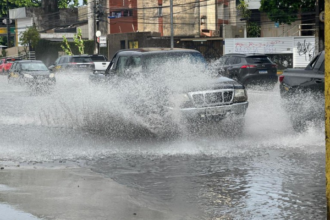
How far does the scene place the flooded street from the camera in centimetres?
660

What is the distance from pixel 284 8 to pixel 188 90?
3541 cm

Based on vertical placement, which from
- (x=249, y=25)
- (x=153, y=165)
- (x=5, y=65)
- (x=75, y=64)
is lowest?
(x=153, y=165)

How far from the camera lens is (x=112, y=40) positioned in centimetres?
6581

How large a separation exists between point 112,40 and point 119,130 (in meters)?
54.2

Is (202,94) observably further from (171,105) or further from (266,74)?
(266,74)

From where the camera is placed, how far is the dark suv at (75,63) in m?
34.1

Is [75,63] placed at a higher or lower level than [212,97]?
higher

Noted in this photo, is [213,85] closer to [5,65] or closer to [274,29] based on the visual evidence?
[274,29]

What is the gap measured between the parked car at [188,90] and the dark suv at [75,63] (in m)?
20.3

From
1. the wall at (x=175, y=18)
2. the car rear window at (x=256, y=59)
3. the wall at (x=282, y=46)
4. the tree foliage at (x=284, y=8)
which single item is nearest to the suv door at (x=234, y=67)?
the car rear window at (x=256, y=59)

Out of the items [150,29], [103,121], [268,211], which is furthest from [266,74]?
[150,29]

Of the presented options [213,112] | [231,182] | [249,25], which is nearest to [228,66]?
[213,112]

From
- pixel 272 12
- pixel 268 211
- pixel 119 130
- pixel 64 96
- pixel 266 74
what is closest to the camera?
pixel 268 211

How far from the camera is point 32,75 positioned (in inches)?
1228
